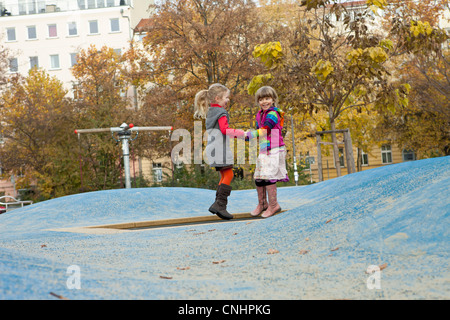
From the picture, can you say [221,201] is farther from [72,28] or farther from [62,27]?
[62,27]

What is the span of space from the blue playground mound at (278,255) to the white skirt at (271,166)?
617 millimetres

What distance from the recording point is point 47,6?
52.1m

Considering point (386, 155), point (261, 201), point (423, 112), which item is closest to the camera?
point (261, 201)

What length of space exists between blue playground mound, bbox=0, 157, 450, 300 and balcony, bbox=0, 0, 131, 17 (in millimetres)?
47649

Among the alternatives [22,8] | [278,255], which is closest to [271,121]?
[278,255]

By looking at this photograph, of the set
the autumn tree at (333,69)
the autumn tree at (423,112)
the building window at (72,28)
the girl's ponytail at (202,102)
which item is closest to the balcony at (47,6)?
the building window at (72,28)

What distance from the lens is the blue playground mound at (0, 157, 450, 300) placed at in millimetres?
3180

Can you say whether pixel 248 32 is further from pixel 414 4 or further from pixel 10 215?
pixel 10 215

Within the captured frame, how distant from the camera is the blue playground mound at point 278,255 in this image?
318 centimetres

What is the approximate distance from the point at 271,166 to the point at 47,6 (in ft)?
167

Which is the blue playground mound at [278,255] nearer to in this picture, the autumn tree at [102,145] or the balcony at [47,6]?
the autumn tree at [102,145]

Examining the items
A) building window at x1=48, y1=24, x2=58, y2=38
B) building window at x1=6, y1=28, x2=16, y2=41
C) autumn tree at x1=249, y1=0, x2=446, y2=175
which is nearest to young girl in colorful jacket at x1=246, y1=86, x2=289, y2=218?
autumn tree at x1=249, y1=0, x2=446, y2=175

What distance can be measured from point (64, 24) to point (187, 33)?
101 ft

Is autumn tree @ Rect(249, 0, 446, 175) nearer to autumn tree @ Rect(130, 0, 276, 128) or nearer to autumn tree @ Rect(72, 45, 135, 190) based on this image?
autumn tree @ Rect(72, 45, 135, 190)
